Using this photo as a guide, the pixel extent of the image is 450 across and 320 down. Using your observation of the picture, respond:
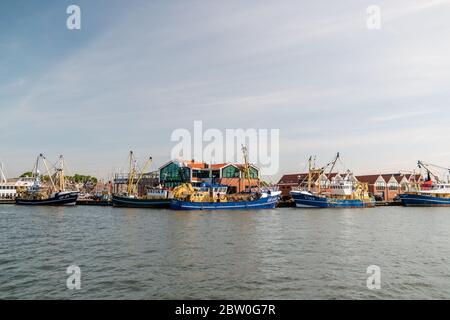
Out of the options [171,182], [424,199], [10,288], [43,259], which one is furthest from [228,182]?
[10,288]

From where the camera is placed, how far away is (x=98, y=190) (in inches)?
6905

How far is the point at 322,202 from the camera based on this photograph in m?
91.6

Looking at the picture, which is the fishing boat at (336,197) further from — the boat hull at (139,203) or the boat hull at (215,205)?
the boat hull at (139,203)

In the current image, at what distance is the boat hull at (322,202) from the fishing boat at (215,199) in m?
8.57

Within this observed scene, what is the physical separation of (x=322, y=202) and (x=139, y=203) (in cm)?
4544

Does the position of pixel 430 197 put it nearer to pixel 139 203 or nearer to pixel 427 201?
pixel 427 201

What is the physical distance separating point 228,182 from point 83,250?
260ft

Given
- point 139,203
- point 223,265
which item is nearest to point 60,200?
point 139,203

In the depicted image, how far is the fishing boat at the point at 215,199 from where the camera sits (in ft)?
266

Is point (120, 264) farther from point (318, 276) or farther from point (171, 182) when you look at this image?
point (171, 182)

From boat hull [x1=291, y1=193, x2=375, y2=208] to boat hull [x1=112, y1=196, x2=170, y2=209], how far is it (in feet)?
109

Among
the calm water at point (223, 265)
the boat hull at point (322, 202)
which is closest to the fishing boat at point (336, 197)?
the boat hull at point (322, 202)

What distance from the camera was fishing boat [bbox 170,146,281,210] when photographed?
8094 centimetres

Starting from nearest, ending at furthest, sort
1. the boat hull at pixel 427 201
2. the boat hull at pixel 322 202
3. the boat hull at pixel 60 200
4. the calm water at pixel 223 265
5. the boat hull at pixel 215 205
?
the calm water at pixel 223 265 → the boat hull at pixel 215 205 → the boat hull at pixel 322 202 → the boat hull at pixel 60 200 → the boat hull at pixel 427 201
